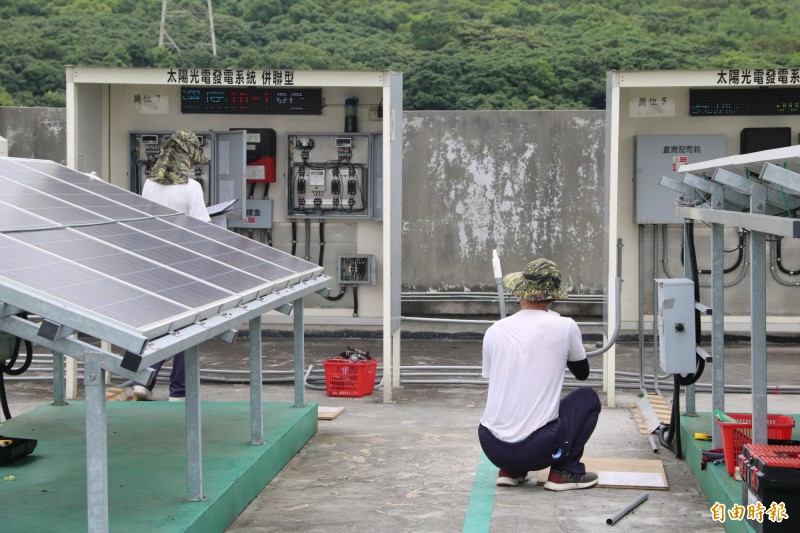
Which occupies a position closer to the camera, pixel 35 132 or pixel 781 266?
pixel 781 266

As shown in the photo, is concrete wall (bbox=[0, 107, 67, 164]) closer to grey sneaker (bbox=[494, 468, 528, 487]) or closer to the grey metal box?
the grey metal box

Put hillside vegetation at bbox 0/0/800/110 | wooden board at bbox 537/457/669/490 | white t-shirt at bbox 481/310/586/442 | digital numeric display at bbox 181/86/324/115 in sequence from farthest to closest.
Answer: hillside vegetation at bbox 0/0/800/110
digital numeric display at bbox 181/86/324/115
wooden board at bbox 537/457/669/490
white t-shirt at bbox 481/310/586/442

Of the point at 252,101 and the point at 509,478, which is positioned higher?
the point at 252,101

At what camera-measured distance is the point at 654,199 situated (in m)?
11.6

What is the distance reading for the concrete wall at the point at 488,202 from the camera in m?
14.5

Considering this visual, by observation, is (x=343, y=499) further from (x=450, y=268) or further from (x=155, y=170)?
(x=450, y=268)

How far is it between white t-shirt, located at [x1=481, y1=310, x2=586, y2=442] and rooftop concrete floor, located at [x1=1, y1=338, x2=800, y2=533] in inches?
19.4

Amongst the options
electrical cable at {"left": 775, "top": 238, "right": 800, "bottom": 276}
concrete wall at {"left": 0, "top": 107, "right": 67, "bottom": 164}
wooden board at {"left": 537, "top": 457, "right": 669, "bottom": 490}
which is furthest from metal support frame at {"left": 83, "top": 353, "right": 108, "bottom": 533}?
concrete wall at {"left": 0, "top": 107, "right": 67, "bottom": 164}

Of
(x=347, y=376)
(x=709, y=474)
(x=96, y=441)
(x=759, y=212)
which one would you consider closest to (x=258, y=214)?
(x=347, y=376)

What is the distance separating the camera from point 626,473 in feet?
22.6

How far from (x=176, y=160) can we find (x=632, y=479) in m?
4.61

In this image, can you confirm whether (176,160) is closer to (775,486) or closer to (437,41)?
(775,486)

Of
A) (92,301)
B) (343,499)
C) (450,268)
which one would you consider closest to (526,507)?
(343,499)

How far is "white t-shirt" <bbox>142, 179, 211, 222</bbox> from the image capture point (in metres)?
8.97
